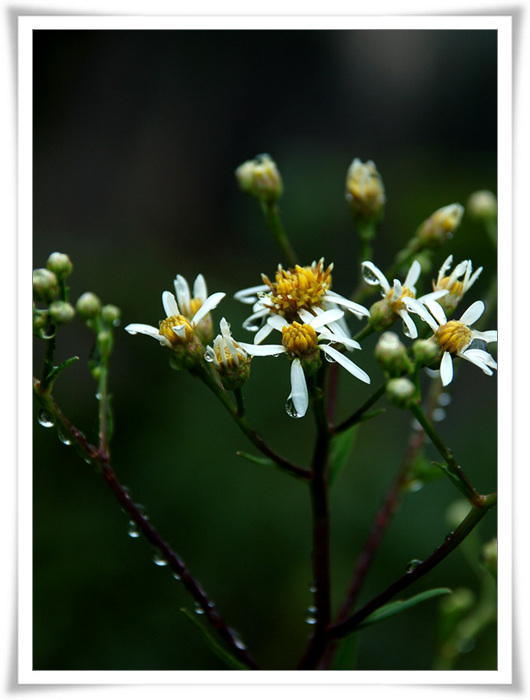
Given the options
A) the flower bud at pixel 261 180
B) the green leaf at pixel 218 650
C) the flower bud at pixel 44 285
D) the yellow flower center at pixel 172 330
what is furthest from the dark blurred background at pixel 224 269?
the green leaf at pixel 218 650

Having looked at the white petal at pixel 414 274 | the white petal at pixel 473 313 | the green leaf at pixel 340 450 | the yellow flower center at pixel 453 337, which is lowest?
the green leaf at pixel 340 450

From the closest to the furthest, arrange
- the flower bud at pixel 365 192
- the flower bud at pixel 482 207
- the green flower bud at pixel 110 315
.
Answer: the green flower bud at pixel 110 315 → the flower bud at pixel 365 192 → the flower bud at pixel 482 207

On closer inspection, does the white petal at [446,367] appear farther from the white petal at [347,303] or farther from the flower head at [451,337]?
the white petal at [347,303]

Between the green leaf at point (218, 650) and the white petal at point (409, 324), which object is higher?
the white petal at point (409, 324)

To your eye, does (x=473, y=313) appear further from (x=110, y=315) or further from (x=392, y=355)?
(x=110, y=315)

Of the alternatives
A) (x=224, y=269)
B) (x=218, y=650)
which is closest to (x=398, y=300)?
(x=218, y=650)

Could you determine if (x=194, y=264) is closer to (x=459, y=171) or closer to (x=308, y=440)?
(x=308, y=440)
